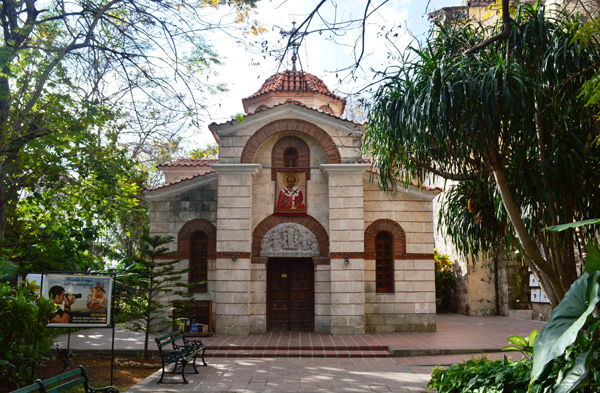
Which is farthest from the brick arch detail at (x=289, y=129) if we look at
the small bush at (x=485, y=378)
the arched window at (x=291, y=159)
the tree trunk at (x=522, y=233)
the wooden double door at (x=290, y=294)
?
the small bush at (x=485, y=378)

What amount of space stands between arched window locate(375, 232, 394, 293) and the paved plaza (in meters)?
1.66

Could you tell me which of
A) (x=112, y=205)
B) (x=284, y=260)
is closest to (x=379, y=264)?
(x=284, y=260)

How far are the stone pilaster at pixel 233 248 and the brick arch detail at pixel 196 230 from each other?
0.71 metres

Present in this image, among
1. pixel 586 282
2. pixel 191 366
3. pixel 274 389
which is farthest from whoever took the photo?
pixel 191 366

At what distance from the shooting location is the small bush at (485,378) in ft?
19.4

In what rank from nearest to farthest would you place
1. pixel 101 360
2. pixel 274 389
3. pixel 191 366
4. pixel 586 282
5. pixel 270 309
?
pixel 586 282 → pixel 274 389 → pixel 191 366 → pixel 101 360 → pixel 270 309

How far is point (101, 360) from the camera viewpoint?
11.3 metres

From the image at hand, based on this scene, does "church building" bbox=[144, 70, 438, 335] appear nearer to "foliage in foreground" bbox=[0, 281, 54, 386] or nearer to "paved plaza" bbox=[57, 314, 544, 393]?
"paved plaza" bbox=[57, 314, 544, 393]

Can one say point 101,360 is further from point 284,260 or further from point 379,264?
point 379,264

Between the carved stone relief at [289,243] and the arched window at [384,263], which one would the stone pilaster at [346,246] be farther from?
the arched window at [384,263]

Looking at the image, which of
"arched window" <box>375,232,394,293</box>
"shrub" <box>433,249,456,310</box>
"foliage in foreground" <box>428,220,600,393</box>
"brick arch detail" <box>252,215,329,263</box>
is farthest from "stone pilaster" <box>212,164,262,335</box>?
"shrub" <box>433,249,456,310</box>

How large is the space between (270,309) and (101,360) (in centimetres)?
569

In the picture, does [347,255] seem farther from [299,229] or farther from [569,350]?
[569,350]

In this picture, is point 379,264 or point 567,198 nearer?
point 567,198
